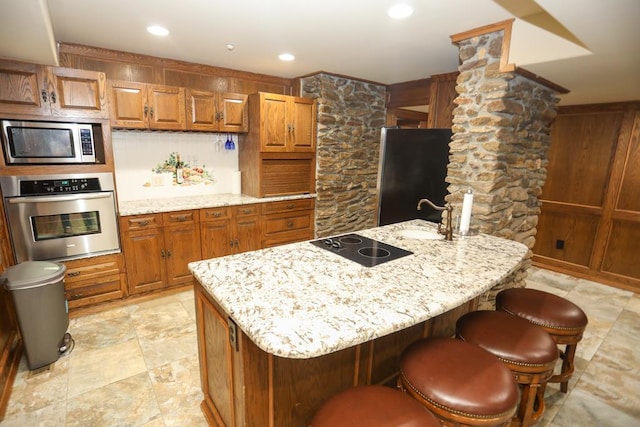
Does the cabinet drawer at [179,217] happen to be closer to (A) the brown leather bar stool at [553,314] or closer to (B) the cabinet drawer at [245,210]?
(B) the cabinet drawer at [245,210]

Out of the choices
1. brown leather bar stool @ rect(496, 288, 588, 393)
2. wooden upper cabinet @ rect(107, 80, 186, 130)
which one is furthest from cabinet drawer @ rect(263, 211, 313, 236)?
brown leather bar stool @ rect(496, 288, 588, 393)

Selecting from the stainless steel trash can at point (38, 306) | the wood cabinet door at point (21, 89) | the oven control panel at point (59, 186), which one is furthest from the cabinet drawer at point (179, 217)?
the wood cabinet door at point (21, 89)

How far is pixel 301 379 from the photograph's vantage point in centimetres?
137

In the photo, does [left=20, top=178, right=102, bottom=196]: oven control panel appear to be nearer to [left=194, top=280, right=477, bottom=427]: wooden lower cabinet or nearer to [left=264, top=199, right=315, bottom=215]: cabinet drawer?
[left=264, top=199, right=315, bottom=215]: cabinet drawer

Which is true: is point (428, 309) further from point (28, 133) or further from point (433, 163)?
point (28, 133)

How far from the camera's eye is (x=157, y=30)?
2590 mm

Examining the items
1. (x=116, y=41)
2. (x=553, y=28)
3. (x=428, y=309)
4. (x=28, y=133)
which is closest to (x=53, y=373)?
(x=28, y=133)

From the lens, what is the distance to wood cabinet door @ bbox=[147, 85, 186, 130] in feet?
10.5

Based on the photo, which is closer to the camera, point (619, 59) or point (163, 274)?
point (619, 59)

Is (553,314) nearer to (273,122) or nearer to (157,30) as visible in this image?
(273,122)

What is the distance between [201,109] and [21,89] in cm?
146

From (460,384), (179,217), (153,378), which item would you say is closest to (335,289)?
(460,384)

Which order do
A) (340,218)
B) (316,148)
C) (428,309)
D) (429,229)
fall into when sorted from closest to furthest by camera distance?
1. (428,309)
2. (429,229)
3. (316,148)
4. (340,218)

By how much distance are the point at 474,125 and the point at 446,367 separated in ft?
6.47
